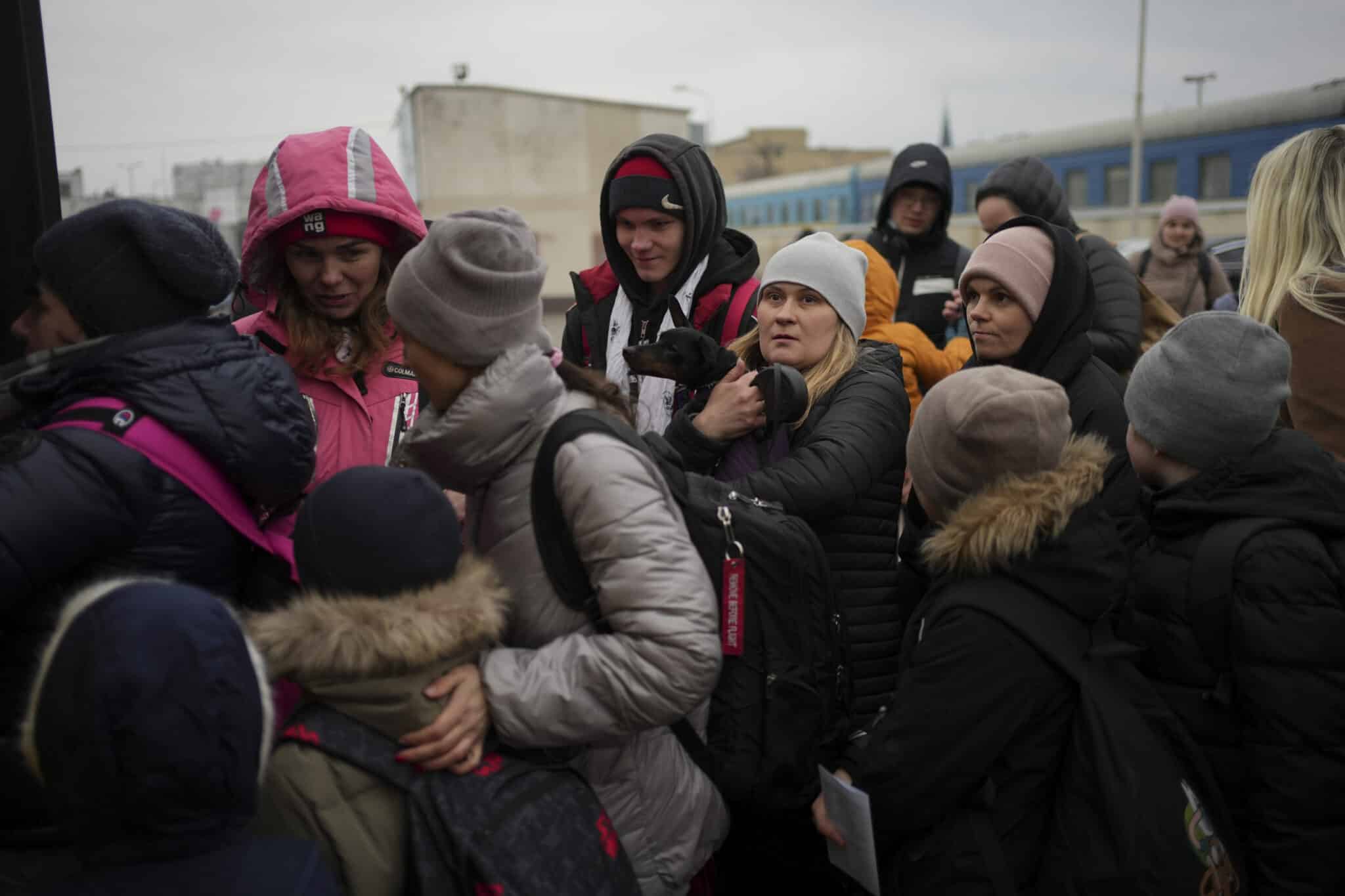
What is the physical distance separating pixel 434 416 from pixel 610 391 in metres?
0.33

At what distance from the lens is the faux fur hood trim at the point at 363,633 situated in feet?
4.79

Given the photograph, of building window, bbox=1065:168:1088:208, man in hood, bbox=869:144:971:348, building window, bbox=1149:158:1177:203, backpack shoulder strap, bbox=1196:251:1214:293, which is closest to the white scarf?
man in hood, bbox=869:144:971:348

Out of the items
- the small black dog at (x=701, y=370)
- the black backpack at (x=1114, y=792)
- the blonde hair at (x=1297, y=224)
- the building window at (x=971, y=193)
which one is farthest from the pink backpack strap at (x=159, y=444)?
the building window at (x=971, y=193)

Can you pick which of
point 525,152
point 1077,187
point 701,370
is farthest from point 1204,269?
point 525,152

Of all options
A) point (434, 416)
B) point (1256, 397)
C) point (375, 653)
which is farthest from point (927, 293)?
point (375, 653)

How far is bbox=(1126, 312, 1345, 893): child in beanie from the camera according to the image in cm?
186

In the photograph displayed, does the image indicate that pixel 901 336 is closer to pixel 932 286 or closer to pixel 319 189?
pixel 932 286

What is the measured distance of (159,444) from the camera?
66.4 inches

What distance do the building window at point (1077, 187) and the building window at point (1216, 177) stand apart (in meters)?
2.90

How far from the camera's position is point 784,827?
2.29 m

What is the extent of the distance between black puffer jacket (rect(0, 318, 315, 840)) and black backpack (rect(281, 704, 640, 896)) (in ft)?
1.39

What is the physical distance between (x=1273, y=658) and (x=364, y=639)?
5.35ft

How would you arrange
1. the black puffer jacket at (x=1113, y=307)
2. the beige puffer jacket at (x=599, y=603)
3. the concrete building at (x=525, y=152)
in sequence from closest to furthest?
the beige puffer jacket at (x=599, y=603)
the black puffer jacket at (x=1113, y=307)
the concrete building at (x=525, y=152)

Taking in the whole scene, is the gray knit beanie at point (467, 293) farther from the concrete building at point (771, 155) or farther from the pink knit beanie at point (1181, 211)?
the concrete building at point (771, 155)
